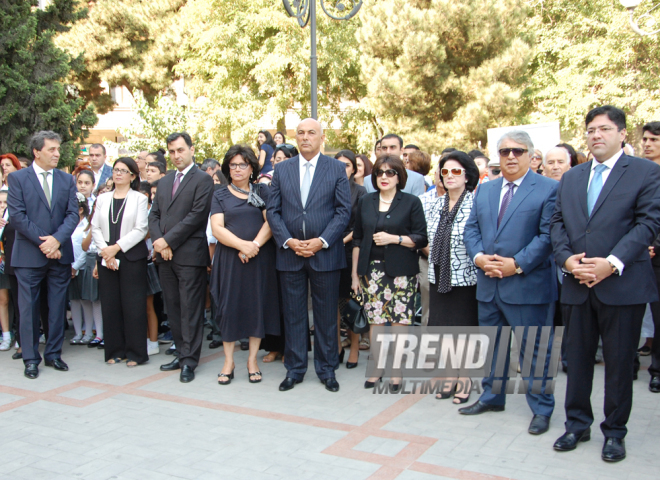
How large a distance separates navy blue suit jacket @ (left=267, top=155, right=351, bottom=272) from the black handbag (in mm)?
363

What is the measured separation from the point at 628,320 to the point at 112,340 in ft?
16.2

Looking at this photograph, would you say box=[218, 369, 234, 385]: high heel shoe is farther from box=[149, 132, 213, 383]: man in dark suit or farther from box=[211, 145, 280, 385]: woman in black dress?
box=[149, 132, 213, 383]: man in dark suit

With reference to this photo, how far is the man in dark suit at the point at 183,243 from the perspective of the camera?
6133 millimetres

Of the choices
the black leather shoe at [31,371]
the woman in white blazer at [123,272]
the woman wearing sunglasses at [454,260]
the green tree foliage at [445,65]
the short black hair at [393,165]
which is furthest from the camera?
the green tree foliage at [445,65]

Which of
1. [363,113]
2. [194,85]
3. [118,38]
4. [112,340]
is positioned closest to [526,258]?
[112,340]

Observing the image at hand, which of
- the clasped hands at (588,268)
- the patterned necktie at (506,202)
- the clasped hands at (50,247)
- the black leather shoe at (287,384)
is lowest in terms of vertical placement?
the black leather shoe at (287,384)

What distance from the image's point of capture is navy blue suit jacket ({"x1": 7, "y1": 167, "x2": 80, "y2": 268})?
625 centimetres

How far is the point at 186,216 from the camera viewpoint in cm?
615

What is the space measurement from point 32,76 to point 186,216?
8.46 m

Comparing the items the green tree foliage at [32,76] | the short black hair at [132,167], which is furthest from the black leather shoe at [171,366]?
the green tree foliage at [32,76]

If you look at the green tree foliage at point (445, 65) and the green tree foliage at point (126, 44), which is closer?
the green tree foliage at point (445, 65)

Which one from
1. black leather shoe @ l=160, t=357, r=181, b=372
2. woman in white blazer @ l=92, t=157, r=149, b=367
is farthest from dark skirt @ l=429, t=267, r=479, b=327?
woman in white blazer @ l=92, t=157, r=149, b=367

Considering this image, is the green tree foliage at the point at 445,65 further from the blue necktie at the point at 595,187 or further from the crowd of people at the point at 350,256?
the blue necktie at the point at 595,187

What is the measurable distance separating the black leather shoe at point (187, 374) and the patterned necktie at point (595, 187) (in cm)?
386
